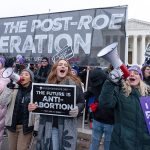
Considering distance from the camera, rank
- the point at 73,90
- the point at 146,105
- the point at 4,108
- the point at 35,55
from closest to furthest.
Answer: the point at 146,105, the point at 73,90, the point at 4,108, the point at 35,55

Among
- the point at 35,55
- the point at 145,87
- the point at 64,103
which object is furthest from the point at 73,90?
the point at 35,55

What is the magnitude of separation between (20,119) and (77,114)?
1208mm

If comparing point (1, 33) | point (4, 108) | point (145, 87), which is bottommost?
Answer: point (4, 108)

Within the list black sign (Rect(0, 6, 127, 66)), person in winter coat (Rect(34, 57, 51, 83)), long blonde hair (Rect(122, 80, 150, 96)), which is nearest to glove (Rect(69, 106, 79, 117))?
long blonde hair (Rect(122, 80, 150, 96))

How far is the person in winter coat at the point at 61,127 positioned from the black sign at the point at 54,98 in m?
0.07

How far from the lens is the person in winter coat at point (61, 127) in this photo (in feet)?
13.4

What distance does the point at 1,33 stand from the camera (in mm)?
10117

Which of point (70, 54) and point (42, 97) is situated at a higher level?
point (70, 54)

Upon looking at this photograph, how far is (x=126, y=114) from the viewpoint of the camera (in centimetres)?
353

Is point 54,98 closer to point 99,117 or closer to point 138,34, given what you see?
point 99,117

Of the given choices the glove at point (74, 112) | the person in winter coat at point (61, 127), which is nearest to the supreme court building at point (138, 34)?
the person in winter coat at point (61, 127)

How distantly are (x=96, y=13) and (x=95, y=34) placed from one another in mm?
530

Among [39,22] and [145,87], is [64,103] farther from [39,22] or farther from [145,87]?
[39,22]

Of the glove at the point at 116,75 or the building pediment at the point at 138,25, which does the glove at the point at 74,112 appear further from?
the building pediment at the point at 138,25
